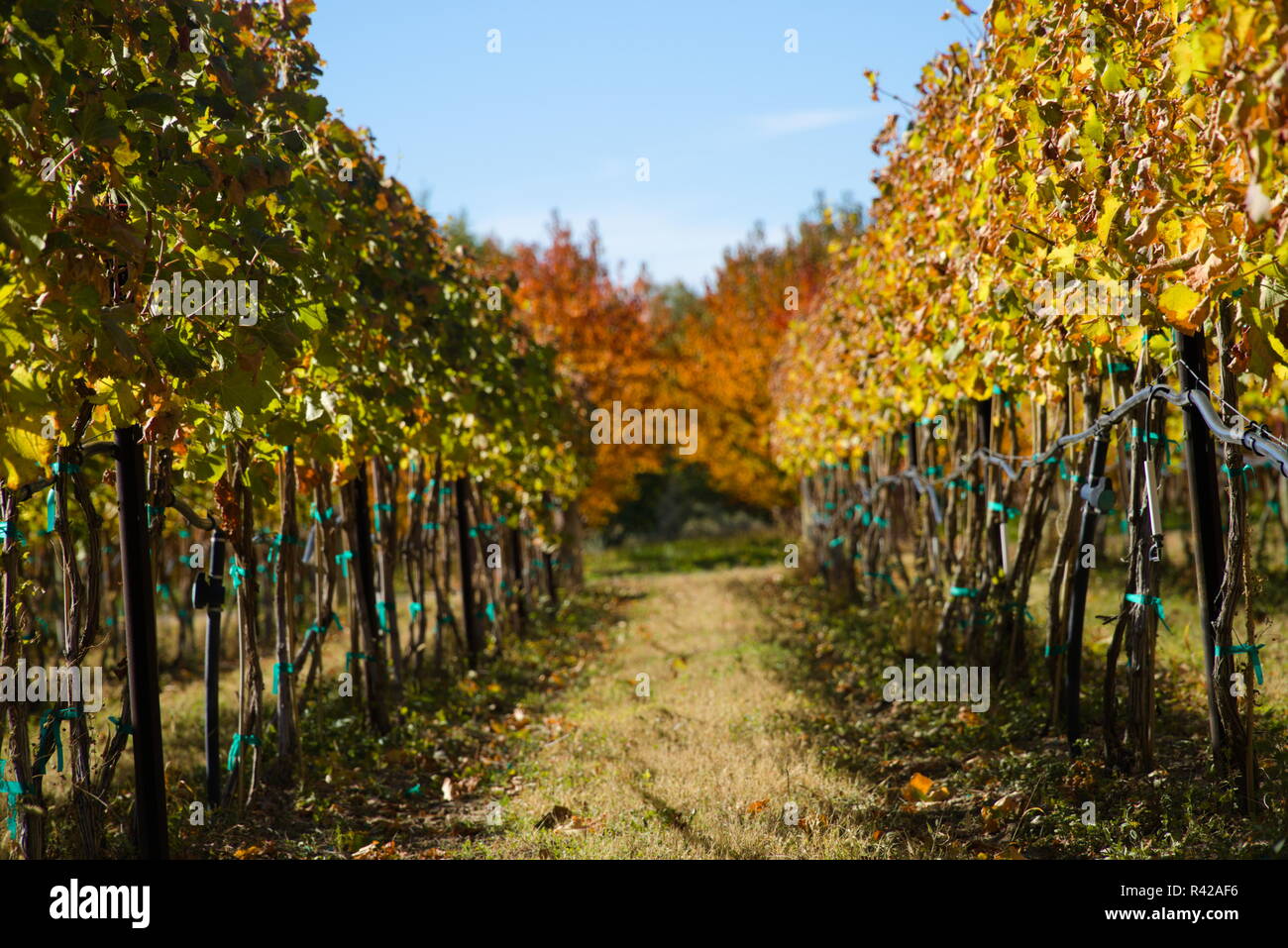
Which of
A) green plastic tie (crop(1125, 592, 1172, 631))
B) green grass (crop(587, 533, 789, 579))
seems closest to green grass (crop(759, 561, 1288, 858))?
green plastic tie (crop(1125, 592, 1172, 631))

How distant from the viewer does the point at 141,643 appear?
3.70 m

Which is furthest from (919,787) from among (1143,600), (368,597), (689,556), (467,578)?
(689,556)

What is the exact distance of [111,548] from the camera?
1184cm

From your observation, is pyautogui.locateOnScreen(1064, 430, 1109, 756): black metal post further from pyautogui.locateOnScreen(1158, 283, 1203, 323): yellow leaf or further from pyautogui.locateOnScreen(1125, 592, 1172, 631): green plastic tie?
pyautogui.locateOnScreen(1158, 283, 1203, 323): yellow leaf

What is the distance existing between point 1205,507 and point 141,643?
3961 millimetres

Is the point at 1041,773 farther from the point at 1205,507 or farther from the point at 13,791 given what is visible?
the point at 13,791

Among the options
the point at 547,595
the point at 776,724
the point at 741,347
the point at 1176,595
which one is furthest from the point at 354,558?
the point at 741,347

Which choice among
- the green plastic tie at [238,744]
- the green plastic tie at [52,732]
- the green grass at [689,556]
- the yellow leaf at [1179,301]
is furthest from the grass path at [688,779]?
the green grass at [689,556]

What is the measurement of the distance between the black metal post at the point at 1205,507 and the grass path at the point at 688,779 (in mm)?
1461

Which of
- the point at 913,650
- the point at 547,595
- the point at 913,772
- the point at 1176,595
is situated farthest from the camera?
the point at 547,595

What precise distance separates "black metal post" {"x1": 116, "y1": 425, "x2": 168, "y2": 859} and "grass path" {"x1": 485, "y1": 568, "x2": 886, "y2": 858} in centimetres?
137

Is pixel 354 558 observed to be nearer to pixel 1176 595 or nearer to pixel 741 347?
pixel 1176 595
